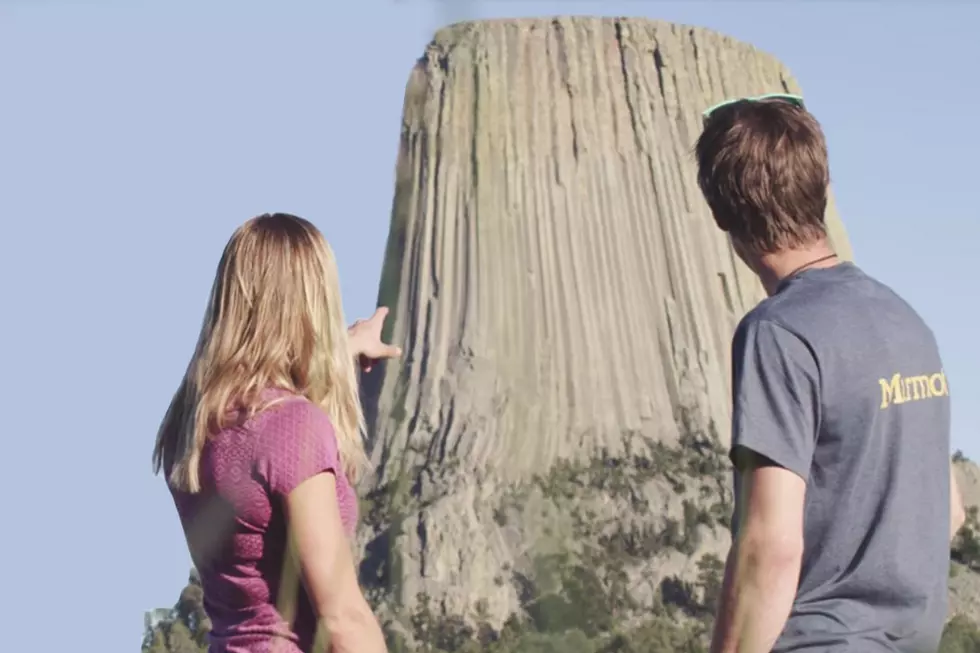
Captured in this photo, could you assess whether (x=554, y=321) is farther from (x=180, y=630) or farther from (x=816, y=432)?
(x=816, y=432)

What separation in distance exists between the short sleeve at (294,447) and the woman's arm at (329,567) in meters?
0.02

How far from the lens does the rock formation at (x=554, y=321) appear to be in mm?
34906

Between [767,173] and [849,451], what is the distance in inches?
19.8

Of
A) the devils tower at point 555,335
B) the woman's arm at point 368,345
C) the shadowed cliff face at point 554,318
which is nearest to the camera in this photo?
the woman's arm at point 368,345

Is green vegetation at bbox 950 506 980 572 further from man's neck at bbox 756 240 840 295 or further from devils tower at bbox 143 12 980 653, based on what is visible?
man's neck at bbox 756 240 840 295

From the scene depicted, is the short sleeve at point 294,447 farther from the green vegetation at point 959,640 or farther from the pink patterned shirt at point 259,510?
the green vegetation at point 959,640

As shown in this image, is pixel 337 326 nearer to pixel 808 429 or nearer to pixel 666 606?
pixel 808 429

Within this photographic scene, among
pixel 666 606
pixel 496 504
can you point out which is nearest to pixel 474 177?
pixel 496 504

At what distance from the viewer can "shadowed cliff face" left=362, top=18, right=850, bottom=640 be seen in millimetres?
35094

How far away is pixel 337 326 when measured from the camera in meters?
3.21

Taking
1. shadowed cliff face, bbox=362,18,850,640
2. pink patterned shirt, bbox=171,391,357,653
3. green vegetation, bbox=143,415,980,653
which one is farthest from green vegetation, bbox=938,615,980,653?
pink patterned shirt, bbox=171,391,357,653

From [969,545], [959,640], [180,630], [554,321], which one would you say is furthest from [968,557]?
[959,640]

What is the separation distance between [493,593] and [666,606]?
322 cm

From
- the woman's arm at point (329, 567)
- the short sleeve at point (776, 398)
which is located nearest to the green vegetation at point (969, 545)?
the short sleeve at point (776, 398)
